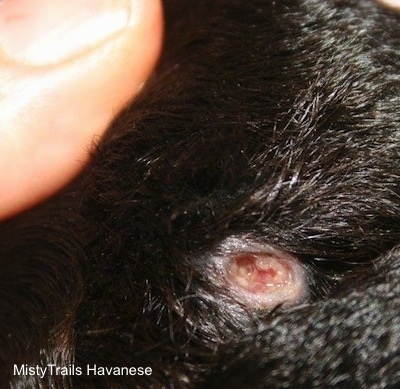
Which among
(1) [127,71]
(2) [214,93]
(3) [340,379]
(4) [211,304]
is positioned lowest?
(3) [340,379]

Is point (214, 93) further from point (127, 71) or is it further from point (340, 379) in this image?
point (340, 379)

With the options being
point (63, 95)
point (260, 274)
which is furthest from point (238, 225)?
point (63, 95)

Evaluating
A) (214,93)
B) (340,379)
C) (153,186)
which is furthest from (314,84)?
(340,379)

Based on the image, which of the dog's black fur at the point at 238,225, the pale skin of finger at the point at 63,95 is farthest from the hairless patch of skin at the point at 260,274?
the pale skin of finger at the point at 63,95

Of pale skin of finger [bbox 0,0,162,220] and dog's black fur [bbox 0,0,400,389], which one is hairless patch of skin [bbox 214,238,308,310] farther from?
pale skin of finger [bbox 0,0,162,220]

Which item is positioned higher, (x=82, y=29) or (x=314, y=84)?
(x=82, y=29)

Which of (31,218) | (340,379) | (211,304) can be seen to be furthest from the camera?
(31,218)

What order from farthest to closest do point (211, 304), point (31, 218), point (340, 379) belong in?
1. point (31, 218)
2. point (211, 304)
3. point (340, 379)

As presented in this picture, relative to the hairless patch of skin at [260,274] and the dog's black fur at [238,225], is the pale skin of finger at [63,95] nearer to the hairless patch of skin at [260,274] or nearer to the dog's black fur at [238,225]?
the dog's black fur at [238,225]

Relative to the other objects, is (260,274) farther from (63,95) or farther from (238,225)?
(63,95)

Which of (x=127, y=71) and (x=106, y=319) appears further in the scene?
(x=127, y=71)
